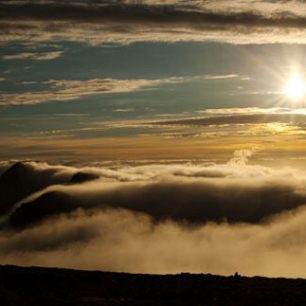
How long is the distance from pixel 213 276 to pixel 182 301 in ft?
16.2

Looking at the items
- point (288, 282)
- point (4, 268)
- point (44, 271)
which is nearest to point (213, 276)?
point (288, 282)

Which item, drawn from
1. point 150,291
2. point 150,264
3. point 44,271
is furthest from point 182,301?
point 150,264

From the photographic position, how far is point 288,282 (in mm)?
28547

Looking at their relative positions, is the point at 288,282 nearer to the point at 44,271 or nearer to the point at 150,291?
the point at 150,291

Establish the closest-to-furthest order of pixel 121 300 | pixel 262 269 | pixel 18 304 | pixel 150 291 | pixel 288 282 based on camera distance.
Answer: pixel 18 304, pixel 121 300, pixel 150 291, pixel 288 282, pixel 262 269

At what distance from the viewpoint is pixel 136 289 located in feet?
88.1

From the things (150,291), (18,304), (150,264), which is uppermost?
(150,264)

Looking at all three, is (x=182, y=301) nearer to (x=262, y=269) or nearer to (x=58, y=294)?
(x=58, y=294)

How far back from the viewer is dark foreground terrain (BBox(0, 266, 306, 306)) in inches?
973

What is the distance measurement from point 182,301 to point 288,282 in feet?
18.5

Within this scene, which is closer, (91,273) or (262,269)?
(91,273)

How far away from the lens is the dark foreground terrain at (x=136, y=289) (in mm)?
24703

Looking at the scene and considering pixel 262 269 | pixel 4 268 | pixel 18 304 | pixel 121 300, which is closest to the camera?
pixel 18 304

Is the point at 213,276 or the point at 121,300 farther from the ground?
the point at 213,276
